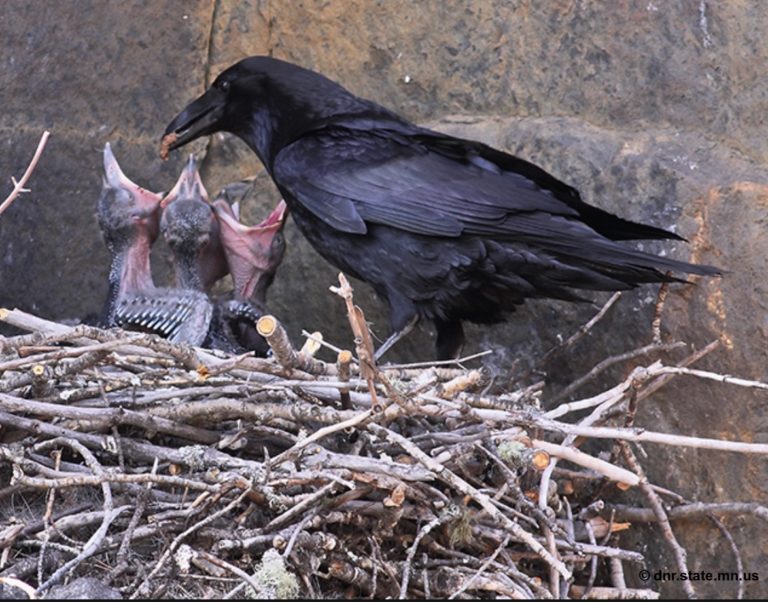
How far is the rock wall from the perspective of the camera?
4098mm

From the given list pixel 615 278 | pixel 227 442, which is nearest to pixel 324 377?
pixel 227 442

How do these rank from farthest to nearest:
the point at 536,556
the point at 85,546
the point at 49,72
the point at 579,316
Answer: the point at 49,72 < the point at 579,316 < the point at 536,556 < the point at 85,546

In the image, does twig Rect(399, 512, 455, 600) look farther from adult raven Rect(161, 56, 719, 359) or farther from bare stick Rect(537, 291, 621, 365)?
bare stick Rect(537, 291, 621, 365)

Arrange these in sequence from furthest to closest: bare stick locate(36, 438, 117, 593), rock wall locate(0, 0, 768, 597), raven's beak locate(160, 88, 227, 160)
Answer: raven's beak locate(160, 88, 227, 160), rock wall locate(0, 0, 768, 597), bare stick locate(36, 438, 117, 593)

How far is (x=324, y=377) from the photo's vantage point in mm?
3555

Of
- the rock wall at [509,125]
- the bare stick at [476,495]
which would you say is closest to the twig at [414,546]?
the bare stick at [476,495]

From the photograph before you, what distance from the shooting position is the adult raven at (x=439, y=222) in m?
3.97

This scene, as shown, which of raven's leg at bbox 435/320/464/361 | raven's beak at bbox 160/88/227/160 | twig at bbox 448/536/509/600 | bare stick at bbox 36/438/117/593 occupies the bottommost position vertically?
raven's leg at bbox 435/320/464/361

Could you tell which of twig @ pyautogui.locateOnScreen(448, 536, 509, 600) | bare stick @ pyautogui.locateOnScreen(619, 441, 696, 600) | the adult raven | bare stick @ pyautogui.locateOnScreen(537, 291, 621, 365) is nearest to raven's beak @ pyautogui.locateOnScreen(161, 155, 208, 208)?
the adult raven

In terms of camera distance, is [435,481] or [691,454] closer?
[435,481]

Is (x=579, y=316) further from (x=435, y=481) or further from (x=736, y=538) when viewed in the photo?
(x=435, y=481)

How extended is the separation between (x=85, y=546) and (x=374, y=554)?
628 millimetres

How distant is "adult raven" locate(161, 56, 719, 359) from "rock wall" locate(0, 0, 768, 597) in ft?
0.88

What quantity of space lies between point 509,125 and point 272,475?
69.2 inches
